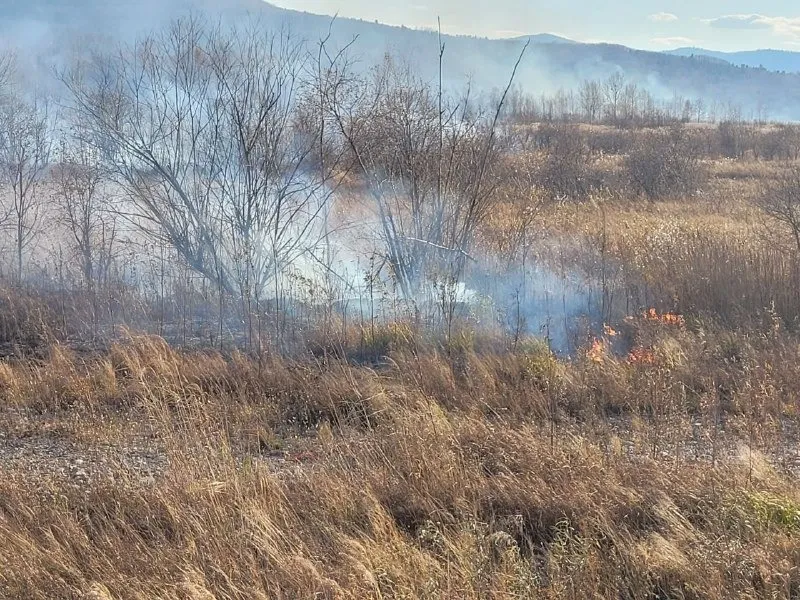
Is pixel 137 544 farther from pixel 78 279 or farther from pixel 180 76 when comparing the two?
pixel 78 279

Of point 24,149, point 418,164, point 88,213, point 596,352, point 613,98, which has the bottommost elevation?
point 596,352

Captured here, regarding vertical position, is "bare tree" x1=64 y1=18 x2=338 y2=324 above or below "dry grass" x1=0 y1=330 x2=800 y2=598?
above

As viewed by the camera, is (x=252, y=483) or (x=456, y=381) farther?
(x=456, y=381)

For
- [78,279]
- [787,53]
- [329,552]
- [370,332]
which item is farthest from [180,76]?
[787,53]

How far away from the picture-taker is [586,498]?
3467 mm

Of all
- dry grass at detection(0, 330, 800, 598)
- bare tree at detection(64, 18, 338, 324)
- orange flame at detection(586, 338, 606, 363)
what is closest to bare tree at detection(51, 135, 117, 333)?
bare tree at detection(64, 18, 338, 324)

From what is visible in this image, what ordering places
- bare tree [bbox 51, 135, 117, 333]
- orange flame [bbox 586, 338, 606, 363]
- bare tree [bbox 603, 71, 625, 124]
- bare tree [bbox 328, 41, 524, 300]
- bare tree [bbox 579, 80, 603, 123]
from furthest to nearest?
bare tree [bbox 579, 80, 603, 123] → bare tree [bbox 603, 71, 625, 124] → bare tree [bbox 51, 135, 117, 333] → bare tree [bbox 328, 41, 524, 300] → orange flame [bbox 586, 338, 606, 363]

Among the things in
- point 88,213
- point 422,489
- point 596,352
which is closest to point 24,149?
point 88,213

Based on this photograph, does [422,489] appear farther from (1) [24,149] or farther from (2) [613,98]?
(2) [613,98]

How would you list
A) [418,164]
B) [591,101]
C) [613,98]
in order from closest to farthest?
[418,164] → [591,101] → [613,98]

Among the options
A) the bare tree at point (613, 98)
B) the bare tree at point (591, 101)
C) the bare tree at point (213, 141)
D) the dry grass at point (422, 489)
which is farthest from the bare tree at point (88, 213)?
the bare tree at point (591, 101)

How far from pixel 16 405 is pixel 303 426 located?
→ 2.11 metres

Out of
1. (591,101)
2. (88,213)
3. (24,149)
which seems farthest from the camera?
(591,101)

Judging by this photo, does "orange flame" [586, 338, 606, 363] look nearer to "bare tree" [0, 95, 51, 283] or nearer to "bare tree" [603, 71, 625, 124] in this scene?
"bare tree" [0, 95, 51, 283]
